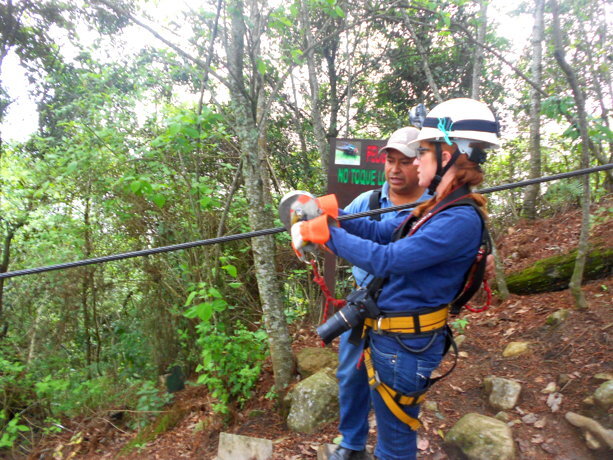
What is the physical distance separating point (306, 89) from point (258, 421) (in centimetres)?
779

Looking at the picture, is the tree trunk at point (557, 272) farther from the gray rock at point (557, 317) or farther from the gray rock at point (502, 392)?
the gray rock at point (502, 392)

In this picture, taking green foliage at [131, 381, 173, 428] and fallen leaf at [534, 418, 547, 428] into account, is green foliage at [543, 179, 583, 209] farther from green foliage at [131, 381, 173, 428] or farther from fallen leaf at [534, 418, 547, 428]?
green foliage at [131, 381, 173, 428]

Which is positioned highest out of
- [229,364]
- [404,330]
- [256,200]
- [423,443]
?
[256,200]

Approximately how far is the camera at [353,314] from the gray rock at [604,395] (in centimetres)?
215

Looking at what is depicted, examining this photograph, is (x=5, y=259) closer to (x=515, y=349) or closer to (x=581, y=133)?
(x=515, y=349)

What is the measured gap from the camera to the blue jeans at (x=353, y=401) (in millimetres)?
2225

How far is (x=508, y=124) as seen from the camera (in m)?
8.75

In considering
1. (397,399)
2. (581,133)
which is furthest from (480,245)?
(581,133)

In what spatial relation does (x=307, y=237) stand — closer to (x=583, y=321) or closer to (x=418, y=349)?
(x=418, y=349)

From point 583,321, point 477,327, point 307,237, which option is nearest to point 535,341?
point 583,321

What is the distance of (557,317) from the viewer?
11.7ft

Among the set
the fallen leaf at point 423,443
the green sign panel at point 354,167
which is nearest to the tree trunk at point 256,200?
the green sign panel at point 354,167

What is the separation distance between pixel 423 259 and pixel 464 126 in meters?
0.58

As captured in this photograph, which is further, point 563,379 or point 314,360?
point 314,360
